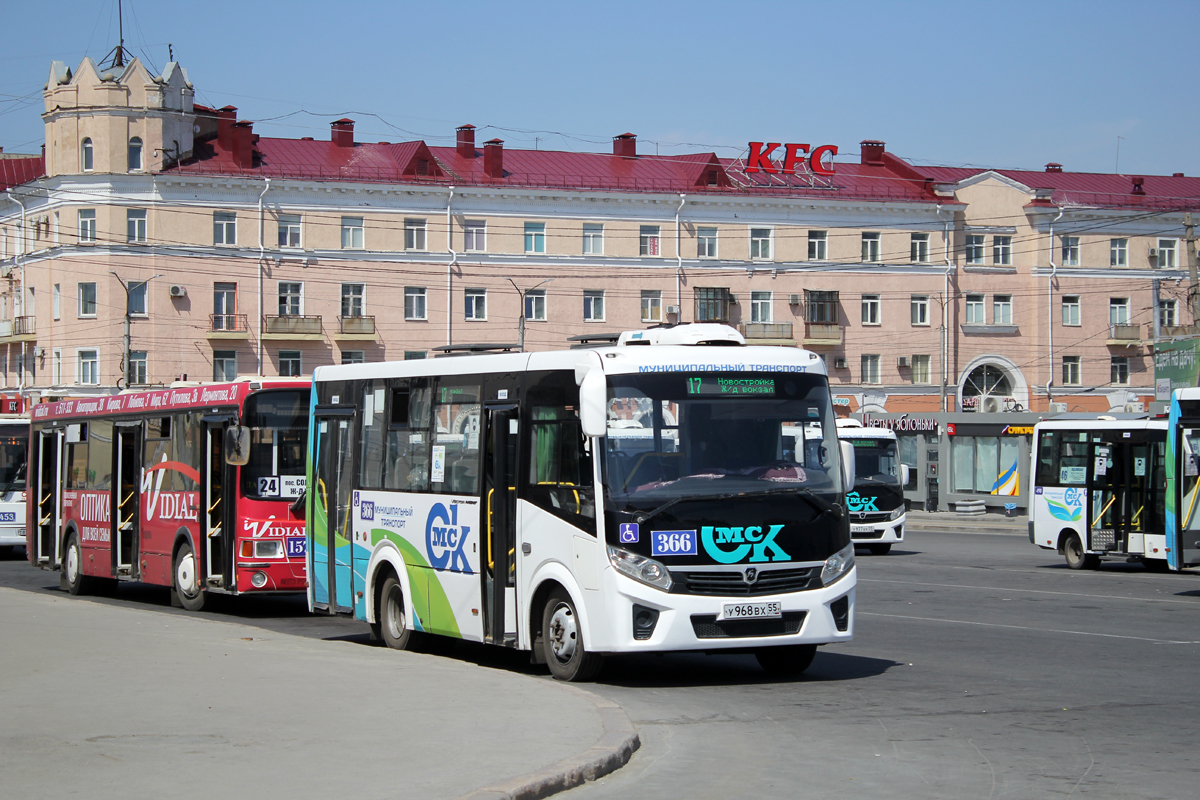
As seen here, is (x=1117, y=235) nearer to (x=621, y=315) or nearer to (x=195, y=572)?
(x=621, y=315)

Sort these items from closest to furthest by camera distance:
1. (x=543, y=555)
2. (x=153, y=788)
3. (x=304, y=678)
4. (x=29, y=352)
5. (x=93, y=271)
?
(x=153, y=788), (x=304, y=678), (x=543, y=555), (x=93, y=271), (x=29, y=352)

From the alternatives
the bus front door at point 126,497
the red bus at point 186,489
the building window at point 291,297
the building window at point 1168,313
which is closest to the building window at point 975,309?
the building window at point 1168,313

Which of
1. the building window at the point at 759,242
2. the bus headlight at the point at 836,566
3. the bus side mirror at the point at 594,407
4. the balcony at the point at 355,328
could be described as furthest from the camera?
the building window at the point at 759,242

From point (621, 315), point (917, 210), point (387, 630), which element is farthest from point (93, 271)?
point (387, 630)

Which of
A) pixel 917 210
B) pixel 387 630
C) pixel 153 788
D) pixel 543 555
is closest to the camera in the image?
pixel 153 788

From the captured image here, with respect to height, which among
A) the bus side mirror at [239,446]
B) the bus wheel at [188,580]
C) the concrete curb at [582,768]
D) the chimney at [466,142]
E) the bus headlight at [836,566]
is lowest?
the bus wheel at [188,580]

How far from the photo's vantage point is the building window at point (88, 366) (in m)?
63.5

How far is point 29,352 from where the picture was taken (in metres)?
68.6

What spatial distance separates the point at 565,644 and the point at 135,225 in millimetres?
55744

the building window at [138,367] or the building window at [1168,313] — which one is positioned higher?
the building window at [1168,313]

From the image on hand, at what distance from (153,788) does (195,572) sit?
12.4 meters

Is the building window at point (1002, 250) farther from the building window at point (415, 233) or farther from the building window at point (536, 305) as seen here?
the building window at point (415, 233)

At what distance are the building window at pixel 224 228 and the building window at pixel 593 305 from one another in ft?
54.0

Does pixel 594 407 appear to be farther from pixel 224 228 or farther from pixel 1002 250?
pixel 1002 250
